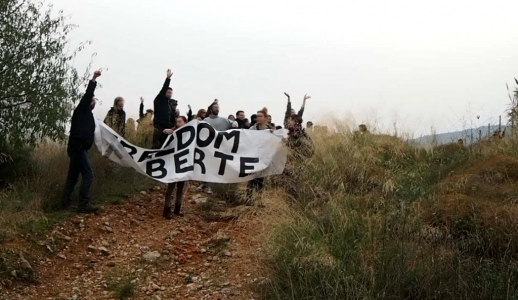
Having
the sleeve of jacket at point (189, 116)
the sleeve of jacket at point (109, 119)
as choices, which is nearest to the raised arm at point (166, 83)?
the sleeve of jacket at point (109, 119)

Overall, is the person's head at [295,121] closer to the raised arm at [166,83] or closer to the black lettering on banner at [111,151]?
the raised arm at [166,83]

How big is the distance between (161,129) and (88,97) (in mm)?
2452

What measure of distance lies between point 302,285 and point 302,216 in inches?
57.6

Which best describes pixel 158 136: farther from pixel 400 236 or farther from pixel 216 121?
pixel 400 236

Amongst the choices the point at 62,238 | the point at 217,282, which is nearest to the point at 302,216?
the point at 217,282

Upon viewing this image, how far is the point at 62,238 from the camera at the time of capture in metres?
7.97

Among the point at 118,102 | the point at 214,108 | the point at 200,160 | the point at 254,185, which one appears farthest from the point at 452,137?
the point at 118,102

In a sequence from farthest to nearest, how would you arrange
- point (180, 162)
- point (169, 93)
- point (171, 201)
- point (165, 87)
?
point (169, 93) < point (165, 87) < point (180, 162) < point (171, 201)

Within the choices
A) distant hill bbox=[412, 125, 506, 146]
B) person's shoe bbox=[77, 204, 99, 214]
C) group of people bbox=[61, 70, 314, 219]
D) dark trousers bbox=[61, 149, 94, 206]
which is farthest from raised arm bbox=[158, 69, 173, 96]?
distant hill bbox=[412, 125, 506, 146]

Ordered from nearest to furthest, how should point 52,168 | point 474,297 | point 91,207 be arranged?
point 474,297
point 91,207
point 52,168

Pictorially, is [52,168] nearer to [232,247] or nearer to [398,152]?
[232,247]

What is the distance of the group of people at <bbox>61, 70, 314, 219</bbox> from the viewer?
357 inches

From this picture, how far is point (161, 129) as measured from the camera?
37.2 ft

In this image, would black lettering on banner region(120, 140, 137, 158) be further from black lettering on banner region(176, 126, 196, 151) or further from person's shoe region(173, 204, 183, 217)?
person's shoe region(173, 204, 183, 217)
